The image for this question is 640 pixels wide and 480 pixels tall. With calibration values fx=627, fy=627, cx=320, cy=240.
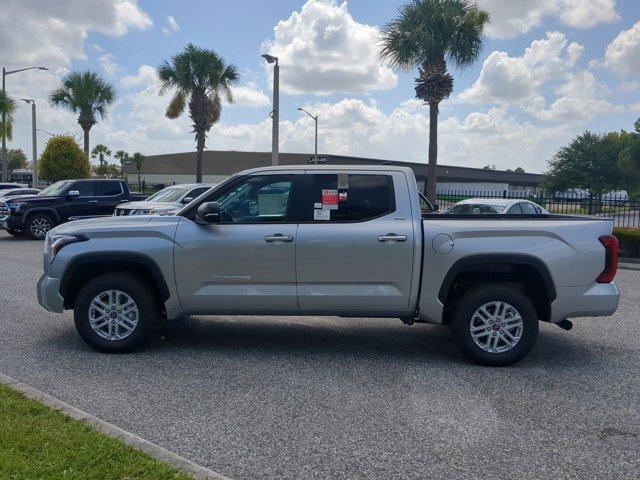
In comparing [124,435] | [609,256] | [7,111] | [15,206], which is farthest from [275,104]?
[7,111]

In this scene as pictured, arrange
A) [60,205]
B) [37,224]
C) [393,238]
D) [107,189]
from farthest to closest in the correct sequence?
[107,189] → [60,205] → [37,224] → [393,238]

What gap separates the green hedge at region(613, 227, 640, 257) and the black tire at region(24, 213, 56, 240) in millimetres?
15788

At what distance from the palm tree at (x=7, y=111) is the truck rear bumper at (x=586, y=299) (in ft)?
134

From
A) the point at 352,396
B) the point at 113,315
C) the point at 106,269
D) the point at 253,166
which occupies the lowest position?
the point at 352,396

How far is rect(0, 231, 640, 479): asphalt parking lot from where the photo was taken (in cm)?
399

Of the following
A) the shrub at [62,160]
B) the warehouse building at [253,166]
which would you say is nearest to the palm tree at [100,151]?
the warehouse building at [253,166]

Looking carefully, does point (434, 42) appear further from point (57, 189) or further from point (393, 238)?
point (393, 238)

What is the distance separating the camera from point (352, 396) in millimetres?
5141

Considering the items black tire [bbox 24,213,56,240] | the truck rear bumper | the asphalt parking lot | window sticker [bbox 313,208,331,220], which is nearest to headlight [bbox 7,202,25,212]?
black tire [bbox 24,213,56,240]

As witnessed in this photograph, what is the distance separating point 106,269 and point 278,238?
1.85 m

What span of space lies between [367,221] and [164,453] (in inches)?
119

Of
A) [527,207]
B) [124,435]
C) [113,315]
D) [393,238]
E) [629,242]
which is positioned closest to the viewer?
[124,435]

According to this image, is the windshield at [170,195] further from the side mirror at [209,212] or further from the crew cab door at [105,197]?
the side mirror at [209,212]

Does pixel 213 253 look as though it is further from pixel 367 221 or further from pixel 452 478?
pixel 452 478
